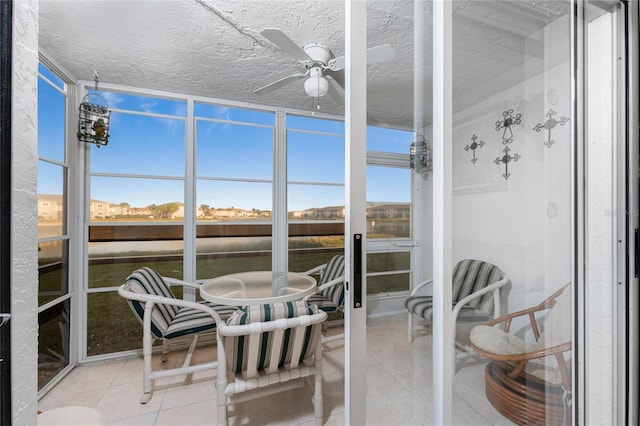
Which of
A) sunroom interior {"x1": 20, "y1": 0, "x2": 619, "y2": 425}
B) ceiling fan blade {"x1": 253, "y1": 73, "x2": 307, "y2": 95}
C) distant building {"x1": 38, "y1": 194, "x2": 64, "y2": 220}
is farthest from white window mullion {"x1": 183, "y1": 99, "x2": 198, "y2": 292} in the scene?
ceiling fan blade {"x1": 253, "y1": 73, "x2": 307, "y2": 95}

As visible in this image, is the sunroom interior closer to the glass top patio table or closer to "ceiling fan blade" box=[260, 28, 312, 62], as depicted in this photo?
"ceiling fan blade" box=[260, 28, 312, 62]

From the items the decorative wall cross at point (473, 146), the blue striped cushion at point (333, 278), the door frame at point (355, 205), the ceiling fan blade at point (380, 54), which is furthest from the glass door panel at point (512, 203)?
the blue striped cushion at point (333, 278)

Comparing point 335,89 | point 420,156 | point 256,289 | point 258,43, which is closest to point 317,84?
point 335,89

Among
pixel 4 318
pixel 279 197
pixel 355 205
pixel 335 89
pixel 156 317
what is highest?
pixel 335 89

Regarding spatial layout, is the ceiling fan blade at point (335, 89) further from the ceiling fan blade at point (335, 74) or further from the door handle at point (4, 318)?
the door handle at point (4, 318)

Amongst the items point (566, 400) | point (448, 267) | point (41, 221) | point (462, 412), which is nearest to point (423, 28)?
point (448, 267)

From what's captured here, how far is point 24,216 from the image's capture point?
1.84 ft

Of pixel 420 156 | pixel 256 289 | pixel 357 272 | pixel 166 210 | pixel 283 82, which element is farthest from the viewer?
pixel 166 210

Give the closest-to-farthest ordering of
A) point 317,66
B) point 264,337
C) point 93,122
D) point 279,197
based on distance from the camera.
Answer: point 264,337 → point 317,66 → point 93,122 → point 279,197

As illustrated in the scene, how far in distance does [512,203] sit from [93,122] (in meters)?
3.07

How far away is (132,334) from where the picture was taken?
8.52ft

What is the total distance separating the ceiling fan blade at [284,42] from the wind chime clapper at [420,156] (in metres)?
0.93

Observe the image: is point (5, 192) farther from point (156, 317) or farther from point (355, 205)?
point (156, 317)

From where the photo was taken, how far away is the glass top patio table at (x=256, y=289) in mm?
1942
